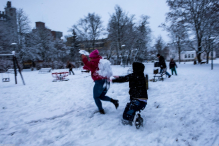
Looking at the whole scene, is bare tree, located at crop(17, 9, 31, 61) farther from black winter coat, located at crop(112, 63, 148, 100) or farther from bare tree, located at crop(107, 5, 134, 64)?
black winter coat, located at crop(112, 63, 148, 100)

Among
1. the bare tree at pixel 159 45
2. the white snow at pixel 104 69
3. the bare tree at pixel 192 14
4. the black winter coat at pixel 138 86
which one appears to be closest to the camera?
the black winter coat at pixel 138 86

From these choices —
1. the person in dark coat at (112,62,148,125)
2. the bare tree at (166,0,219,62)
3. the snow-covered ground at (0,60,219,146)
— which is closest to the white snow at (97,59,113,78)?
the person in dark coat at (112,62,148,125)

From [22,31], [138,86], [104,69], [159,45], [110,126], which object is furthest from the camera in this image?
[159,45]

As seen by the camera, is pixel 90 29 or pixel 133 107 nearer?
pixel 133 107

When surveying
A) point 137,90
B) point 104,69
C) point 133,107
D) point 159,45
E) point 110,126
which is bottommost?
point 110,126

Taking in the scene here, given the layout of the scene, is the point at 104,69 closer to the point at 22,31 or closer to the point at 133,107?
the point at 133,107

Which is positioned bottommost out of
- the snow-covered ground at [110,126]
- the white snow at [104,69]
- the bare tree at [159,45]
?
the snow-covered ground at [110,126]

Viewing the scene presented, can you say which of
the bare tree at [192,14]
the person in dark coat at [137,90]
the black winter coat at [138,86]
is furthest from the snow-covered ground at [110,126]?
the bare tree at [192,14]

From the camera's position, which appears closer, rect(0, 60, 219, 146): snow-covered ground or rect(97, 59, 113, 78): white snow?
rect(0, 60, 219, 146): snow-covered ground

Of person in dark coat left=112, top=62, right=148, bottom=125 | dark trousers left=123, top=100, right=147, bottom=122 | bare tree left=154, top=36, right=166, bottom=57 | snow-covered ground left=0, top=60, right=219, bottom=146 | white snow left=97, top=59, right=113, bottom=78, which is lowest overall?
snow-covered ground left=0, top=60, right=219, bottom=146

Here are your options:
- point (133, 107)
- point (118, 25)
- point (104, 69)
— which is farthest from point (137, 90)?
point (118, 25)

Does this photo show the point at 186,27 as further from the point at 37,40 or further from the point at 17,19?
the point at 17,19

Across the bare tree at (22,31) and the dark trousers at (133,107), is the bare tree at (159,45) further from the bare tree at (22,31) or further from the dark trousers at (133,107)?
the dark trousers at (133,107)

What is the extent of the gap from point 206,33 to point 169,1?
832 centimetres
